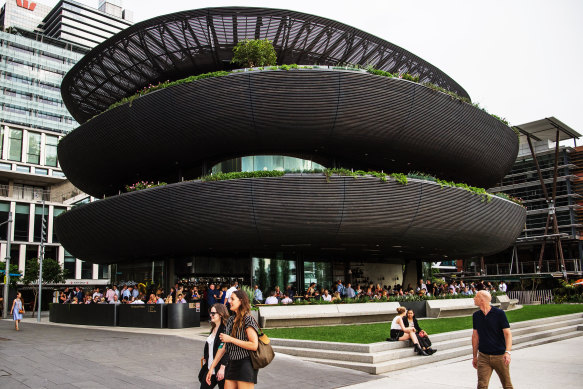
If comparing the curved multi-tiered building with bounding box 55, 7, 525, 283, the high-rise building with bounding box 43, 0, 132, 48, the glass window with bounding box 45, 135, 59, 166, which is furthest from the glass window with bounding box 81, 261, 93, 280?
the high-rise building with bounding box 43, 0, 132, 48

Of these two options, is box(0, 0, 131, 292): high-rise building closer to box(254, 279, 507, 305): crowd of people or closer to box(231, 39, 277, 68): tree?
box(231, 39, 277, 68): tree

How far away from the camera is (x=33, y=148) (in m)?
63.8

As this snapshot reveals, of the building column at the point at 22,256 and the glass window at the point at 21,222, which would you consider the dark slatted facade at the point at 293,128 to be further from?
the glass window at the point at 21,222

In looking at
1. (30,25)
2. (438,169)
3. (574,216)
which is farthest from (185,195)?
(30,25)

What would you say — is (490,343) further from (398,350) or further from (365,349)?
(398,350)

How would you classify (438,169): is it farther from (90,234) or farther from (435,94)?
(90,234)

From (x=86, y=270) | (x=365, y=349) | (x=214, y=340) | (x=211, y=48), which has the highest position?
(x=211, y=48)

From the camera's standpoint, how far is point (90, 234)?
27.3m

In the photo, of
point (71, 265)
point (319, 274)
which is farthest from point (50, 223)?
point (319, 274)

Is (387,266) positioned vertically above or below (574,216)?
below

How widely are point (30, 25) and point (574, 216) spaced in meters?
111

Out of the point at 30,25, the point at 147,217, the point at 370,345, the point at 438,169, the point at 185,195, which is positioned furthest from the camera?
the point at 30,25

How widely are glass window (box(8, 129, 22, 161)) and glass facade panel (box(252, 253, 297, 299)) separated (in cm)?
4891

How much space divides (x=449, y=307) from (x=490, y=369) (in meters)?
17.2
